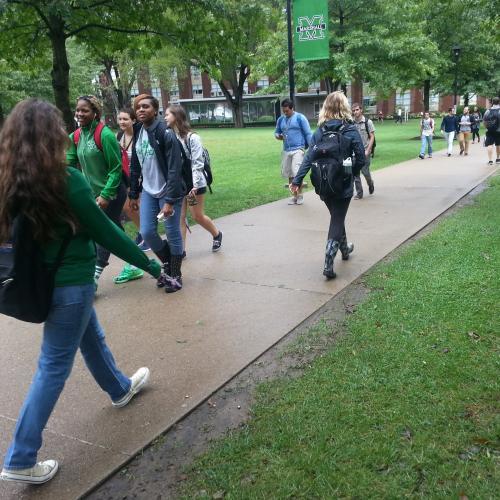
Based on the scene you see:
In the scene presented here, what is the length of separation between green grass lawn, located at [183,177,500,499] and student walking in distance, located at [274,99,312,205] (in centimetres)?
528

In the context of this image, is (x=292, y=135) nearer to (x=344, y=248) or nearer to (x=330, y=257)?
(x=344, y=248)

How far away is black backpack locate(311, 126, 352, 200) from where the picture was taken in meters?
5.20

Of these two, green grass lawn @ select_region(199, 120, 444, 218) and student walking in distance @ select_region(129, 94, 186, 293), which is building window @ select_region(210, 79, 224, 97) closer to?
green grass lawn @ select_region(199, 120, 444, 218)

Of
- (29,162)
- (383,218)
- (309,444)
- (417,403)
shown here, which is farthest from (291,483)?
(383,218)

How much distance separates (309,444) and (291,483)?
31 cm

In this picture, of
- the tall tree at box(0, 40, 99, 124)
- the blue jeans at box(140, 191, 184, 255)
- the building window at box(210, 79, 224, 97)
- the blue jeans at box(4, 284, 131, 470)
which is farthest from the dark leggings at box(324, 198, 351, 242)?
the building window at box(210, 79, 224, 97)

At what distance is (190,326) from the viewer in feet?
14.7

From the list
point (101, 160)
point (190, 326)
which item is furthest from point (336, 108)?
point (190, 326)

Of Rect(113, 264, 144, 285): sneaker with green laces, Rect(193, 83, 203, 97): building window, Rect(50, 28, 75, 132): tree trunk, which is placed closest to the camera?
Rect(113, 264, 144, 285): sneaker with green laces

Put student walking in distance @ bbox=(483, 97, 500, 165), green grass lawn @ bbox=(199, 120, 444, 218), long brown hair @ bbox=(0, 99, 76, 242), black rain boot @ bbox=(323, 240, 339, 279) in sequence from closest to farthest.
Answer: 1. long brown hair @ bbox=(0, 99, 76, 242)
2. black rain boot @ bbox=(323, 240, 339, 279)
3. green grass lawn @ bbox=(199, 120, 444, 218)
4. student walking in distance @ bbox=(483, 97, 500, 165)

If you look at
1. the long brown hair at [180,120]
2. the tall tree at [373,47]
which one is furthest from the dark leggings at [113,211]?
the tall tree at [373,47]

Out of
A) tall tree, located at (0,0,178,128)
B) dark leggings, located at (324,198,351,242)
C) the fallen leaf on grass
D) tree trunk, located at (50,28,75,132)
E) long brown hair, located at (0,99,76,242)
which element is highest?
tall tree, located at (0,0,178,128)

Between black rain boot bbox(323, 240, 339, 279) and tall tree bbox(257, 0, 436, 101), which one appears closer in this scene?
black rain boot bbox(323, 240, 339, 279)

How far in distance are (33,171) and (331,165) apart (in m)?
3.40
